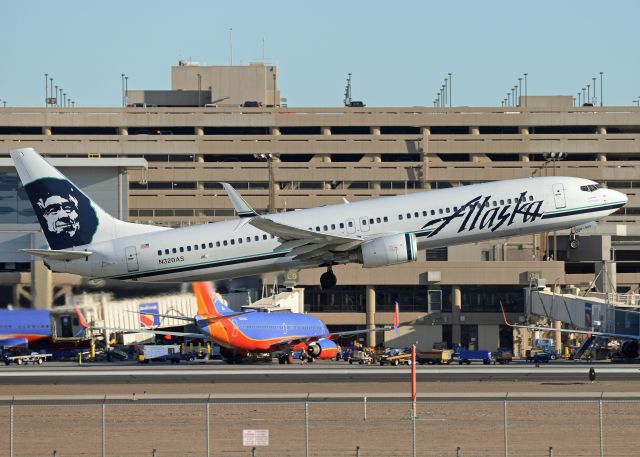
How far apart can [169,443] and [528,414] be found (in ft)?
52.8

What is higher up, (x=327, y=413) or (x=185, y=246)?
(x=185, y=246)

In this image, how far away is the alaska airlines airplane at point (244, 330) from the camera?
87.7 metres

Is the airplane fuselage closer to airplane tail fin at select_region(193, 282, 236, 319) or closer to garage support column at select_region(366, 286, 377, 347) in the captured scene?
airplane tail fin at select_region(193, 282, 236, 319)

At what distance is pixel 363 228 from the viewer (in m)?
73.4

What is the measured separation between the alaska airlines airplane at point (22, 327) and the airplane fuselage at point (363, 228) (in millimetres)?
16737

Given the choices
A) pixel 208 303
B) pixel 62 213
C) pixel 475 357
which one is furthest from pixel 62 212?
pixel 475 357

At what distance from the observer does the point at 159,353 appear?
3679 inches

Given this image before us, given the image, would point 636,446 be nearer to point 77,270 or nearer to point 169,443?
point 169,443

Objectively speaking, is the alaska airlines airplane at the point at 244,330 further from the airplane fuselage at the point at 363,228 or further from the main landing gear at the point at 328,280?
the main landing gear at the point at 328,280

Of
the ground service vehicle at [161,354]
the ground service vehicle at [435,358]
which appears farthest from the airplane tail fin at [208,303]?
the ground service vehicle at [435,358]

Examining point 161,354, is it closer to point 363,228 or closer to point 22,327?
point 22,327

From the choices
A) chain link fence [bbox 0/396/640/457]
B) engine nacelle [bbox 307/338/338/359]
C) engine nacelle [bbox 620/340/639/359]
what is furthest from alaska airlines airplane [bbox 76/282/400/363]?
chain link fence [bbox 0/396/640/457]

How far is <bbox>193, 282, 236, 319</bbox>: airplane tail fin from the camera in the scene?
84369 millimetres

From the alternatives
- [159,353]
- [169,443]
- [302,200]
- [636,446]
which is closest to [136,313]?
[159,353]
